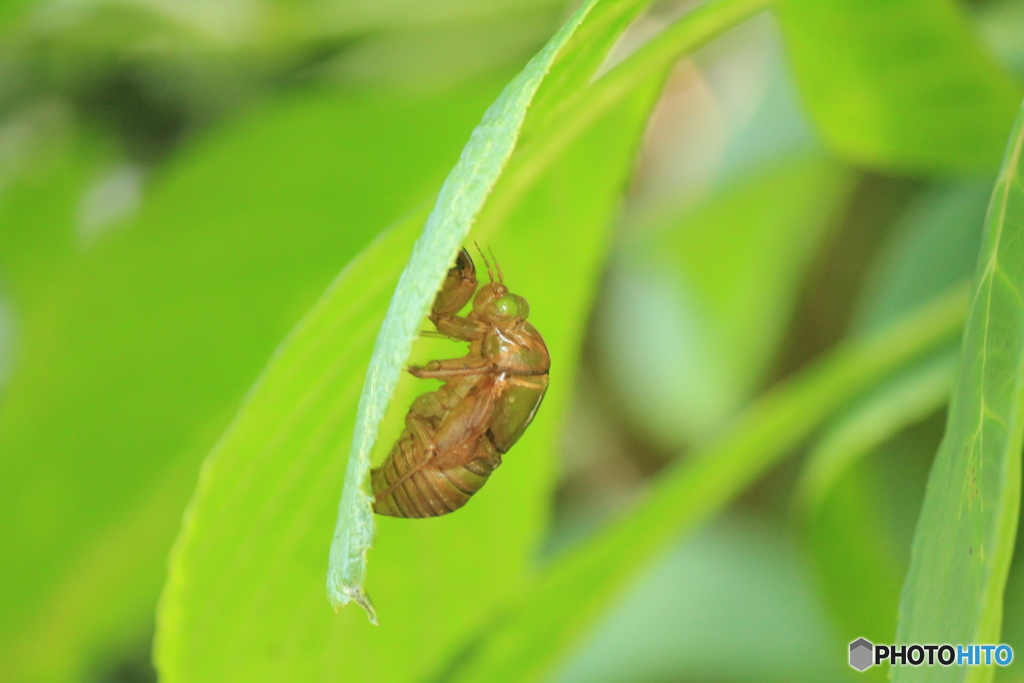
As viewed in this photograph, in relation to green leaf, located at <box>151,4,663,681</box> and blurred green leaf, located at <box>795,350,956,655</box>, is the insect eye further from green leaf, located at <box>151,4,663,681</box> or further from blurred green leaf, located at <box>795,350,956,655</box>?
blurred green leaf, located at <box>795,350,956,655</box>

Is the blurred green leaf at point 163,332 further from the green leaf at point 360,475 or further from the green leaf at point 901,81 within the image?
the green leaf at point 901,81

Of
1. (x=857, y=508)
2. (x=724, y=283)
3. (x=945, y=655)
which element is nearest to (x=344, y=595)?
(x=945, y=655)

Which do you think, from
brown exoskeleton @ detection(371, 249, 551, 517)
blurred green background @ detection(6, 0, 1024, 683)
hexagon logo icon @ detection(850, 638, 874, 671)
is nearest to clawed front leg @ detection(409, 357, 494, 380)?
brown exoskeleton @ detection(371, 249, 551, 517)

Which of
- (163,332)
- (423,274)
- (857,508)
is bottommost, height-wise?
(423,274)

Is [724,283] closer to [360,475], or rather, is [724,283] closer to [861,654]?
[861,654]

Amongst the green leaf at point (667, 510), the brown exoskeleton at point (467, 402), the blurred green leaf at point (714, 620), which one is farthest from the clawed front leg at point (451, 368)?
the blurred green leaf at point (714, 620)

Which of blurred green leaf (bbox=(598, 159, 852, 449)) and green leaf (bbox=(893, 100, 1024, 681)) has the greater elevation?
blurred green leaf (bbox=(598, 159, 852, 449))
